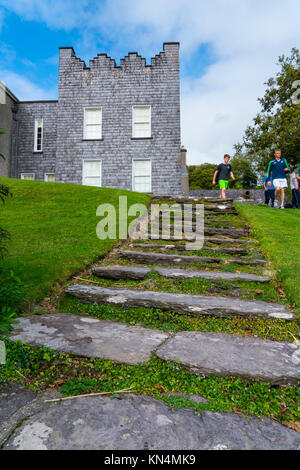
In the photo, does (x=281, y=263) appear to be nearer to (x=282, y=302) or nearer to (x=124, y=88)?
(x=282, y=302)

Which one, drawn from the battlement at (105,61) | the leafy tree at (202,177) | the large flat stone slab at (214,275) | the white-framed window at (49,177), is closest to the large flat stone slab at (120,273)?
the large flat stone slab at (214,275)

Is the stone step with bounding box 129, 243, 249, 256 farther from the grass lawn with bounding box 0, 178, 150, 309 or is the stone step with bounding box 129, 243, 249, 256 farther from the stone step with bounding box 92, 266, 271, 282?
the stone step with bounding box 92, 266, 271, 282

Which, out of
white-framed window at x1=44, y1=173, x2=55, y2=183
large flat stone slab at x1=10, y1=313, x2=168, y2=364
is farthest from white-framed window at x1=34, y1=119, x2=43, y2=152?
large flat stone slab at x1=10, y1=313, x2=168, y2=364

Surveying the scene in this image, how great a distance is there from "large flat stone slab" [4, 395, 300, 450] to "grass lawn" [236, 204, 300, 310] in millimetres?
2035

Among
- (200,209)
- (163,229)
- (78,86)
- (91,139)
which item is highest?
(78,86)

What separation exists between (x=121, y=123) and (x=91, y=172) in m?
3.59

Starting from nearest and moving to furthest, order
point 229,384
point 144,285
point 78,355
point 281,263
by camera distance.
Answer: point 229,384
point 78,355
point 144,285
point 281,263

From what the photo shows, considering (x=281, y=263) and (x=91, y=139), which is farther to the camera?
(x=91, y=139)

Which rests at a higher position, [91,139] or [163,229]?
[91,139]

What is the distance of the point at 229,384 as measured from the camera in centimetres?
199

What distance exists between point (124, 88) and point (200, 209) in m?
12.4

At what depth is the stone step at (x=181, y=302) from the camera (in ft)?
10.3
